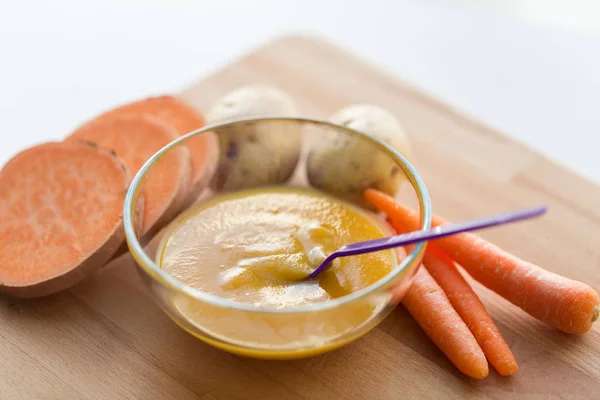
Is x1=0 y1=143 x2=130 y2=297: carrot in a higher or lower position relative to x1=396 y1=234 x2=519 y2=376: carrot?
higher

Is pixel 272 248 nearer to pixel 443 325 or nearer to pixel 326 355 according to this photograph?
pixel 326 355

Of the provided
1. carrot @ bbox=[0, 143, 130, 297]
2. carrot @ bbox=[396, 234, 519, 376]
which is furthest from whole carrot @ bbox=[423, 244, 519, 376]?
carrot @ bbox=[0, 143, 130, 297]

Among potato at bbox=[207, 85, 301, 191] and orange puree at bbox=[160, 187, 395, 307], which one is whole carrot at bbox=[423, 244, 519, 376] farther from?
potato at bbox=[207, 85, 301, 191]

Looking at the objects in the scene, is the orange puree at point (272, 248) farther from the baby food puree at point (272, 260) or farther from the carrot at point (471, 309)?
the carrot at point (471, 309)

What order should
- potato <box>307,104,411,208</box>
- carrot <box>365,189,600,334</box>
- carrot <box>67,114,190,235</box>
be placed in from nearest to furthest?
carrot <box>365,189,600,334</box> → carrot <box>67,114,190,235</box> → potato <box>307,104,411,208</box>

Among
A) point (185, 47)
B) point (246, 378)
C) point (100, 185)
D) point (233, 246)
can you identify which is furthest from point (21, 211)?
point (185, 47)

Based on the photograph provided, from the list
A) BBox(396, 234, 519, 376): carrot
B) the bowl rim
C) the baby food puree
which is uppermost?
the bowl rim

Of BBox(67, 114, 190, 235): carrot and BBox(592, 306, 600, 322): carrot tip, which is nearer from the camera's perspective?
BBox(592, 306, 600, 322): carrot tip

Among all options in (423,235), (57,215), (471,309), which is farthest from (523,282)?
(57,215)

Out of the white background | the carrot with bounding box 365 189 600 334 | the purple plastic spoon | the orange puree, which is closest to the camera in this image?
the purple plastic spoon
